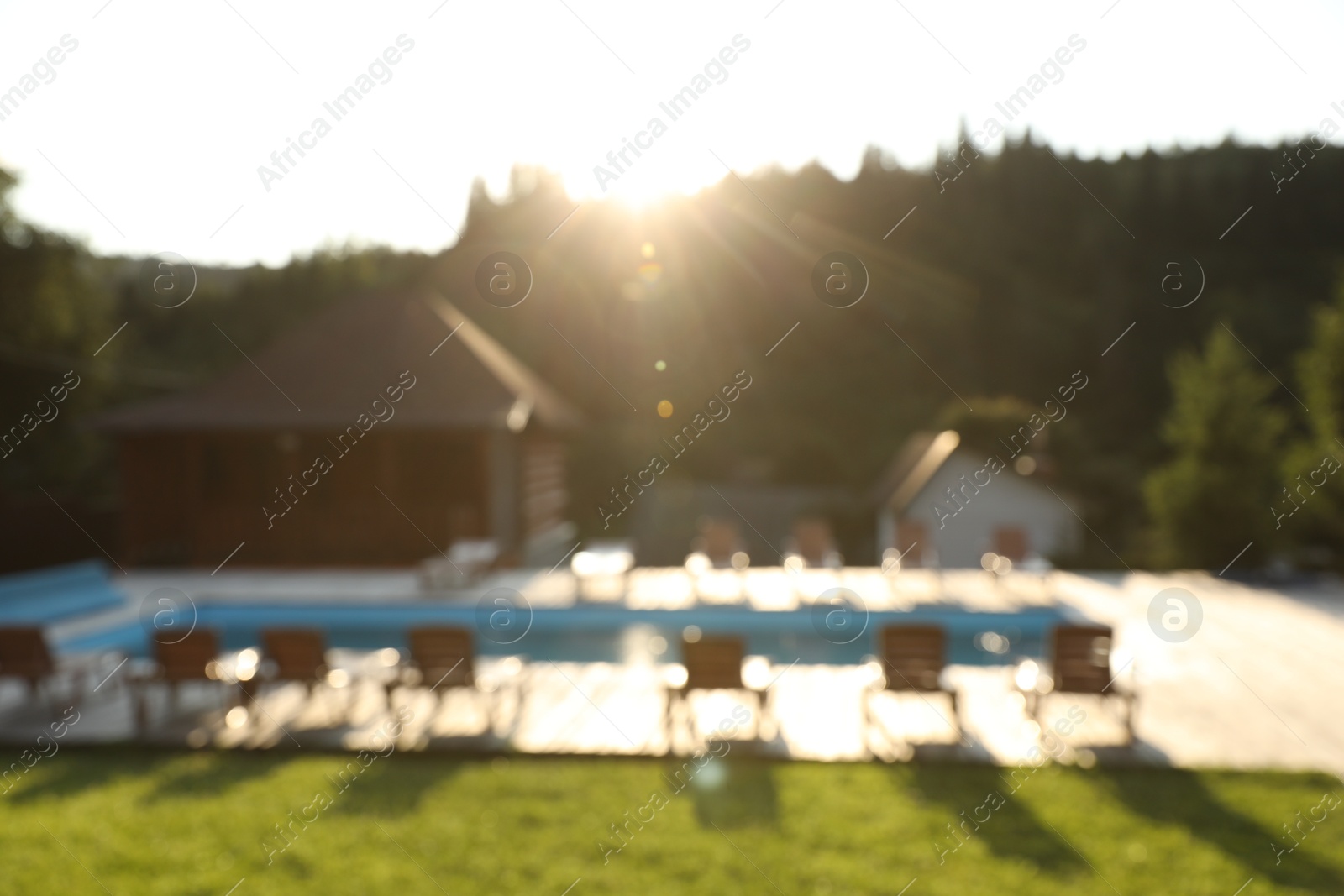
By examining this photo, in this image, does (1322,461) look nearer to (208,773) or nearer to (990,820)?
(990,820)

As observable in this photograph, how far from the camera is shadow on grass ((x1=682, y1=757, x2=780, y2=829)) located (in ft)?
18.3

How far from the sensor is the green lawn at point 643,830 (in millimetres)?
4789

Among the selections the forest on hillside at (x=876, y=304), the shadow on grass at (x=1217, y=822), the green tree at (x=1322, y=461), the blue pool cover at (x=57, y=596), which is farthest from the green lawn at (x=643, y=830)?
the forest on hillside at (x=876, y=304)

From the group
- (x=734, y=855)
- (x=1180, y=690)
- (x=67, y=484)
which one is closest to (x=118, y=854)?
(x=734, y=855)

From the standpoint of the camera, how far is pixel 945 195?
1559 inches

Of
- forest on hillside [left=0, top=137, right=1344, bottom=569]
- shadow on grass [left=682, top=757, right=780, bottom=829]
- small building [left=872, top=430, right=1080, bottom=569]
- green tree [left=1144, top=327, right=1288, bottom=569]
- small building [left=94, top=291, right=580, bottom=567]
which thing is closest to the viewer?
shadow on grass [left=682, top=757, right=780, bottom=829]

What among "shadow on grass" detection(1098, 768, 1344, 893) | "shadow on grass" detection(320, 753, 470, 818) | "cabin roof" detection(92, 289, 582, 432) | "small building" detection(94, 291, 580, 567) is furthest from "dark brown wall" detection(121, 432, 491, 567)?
"shadow on grass" detection(1098, 768, 1344, 893)

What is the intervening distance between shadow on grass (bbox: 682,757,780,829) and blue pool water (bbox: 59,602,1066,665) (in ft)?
13.6

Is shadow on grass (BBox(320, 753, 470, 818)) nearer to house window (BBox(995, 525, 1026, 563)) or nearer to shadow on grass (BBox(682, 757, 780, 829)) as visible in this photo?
shadow on grass (BBox(682, 757, 780, 829))

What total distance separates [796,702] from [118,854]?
5311 mm

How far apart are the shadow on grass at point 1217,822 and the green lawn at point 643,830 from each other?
0.7 inches

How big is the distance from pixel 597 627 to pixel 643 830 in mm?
6694

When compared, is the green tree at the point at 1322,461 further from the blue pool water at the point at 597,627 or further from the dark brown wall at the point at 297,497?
the dark brown wall at the point at 297,497

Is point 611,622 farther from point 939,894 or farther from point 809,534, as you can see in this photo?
point 939,894
